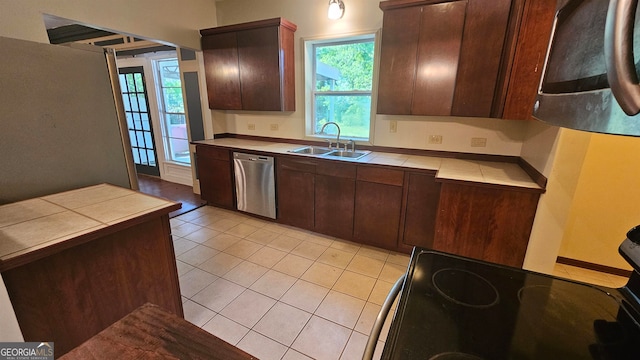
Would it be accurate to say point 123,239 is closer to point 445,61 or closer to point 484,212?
point 484,212

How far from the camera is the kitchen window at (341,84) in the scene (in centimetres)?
295

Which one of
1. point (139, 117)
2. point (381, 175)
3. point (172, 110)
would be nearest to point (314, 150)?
point (381, 175)

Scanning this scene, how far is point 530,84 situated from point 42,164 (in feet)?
10.0

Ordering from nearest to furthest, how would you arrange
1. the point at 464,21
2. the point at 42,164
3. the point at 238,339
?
the point at 42,164, the point at 238,339, the point at 464,21

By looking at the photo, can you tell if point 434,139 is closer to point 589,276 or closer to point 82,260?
point 589,276

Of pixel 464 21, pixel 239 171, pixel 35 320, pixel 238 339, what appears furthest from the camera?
pixel 239 171

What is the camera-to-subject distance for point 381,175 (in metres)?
2.45

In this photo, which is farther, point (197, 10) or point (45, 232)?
point (197, 10)

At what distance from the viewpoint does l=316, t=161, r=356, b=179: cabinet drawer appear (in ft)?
8.46

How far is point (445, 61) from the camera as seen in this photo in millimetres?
2230

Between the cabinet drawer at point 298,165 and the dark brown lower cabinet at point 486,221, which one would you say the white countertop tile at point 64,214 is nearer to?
the cabinet drawer at point 298,165

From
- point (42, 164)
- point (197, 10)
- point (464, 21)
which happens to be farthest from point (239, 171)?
point (464, 21)

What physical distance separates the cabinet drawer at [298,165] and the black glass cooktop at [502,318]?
193 centimetres

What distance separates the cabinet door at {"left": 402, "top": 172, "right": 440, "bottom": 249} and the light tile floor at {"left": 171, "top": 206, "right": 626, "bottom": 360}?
282mm
